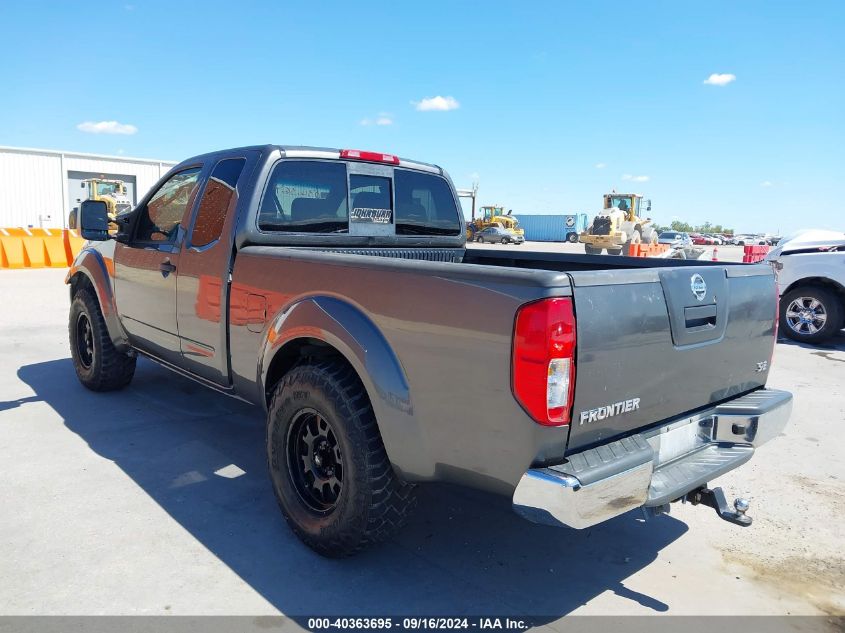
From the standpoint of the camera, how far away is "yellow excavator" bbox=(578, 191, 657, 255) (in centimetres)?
2803

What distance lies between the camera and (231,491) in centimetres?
362

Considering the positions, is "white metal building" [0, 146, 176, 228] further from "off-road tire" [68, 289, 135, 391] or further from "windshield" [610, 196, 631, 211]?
"off-road tire" [68, 289, 135, 391]

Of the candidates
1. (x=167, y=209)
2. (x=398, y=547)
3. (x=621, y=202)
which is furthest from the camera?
(x=621, y=202)

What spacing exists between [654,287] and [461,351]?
828mm

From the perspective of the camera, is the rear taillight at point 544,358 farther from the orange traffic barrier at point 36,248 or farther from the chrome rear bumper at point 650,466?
the orange traffic barrier at point 36,248

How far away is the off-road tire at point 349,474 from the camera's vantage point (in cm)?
260

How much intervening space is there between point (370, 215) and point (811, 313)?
7.53 meters

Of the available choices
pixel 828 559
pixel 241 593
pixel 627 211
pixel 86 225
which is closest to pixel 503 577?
pixel 241 593

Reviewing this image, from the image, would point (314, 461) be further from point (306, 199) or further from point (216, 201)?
point (216, 201)

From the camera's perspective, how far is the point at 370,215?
412 cm

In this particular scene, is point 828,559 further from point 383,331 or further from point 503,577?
point 383,331

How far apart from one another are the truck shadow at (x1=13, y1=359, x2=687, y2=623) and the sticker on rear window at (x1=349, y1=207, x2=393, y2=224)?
1771 mm

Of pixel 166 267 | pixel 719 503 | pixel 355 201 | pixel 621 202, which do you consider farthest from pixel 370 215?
pixel 621 202

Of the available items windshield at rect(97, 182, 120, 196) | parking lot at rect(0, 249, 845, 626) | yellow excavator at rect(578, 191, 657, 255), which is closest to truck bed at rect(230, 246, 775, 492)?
parking lot at rect(0, 249, 845, 626)
